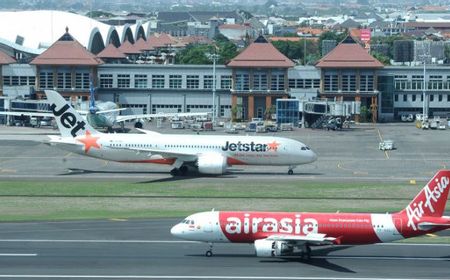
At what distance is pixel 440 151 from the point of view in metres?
152

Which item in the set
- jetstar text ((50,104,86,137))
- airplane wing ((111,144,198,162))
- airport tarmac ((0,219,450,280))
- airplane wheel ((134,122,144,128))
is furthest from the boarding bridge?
airport tarmac ((0,219,450,280))

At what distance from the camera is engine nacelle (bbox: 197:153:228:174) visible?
406 feet

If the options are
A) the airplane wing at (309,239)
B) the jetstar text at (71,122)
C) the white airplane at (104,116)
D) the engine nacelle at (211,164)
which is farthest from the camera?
the white airplane at (104,116)

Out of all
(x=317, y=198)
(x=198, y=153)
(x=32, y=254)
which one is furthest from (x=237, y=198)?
(x=32, y=254)

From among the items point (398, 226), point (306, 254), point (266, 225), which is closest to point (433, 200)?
point (398, 226)

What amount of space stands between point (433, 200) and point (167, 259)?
17.9 metres

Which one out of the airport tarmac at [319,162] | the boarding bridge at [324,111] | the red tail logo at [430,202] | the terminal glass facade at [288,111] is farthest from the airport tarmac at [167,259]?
the terminal glass facade at [288,111]

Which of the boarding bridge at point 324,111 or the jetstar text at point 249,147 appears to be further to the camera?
the boarding bridge at point 324,111

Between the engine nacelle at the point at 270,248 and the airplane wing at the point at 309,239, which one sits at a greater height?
the airplane wing at the point at 309,239

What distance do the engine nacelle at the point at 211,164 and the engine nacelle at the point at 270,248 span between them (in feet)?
148

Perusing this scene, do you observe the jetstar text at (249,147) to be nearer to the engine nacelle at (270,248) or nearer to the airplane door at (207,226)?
the airplane door at (207,226)

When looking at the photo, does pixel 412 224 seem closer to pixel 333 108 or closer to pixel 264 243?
pixel 264 243

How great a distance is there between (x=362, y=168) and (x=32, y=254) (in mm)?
58939

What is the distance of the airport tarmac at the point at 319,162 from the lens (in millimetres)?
126375
